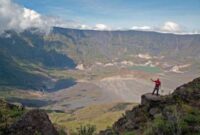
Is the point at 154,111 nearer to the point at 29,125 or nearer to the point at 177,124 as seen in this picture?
the point at 177,124

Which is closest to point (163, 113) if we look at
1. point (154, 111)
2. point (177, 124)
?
point (154, 111)

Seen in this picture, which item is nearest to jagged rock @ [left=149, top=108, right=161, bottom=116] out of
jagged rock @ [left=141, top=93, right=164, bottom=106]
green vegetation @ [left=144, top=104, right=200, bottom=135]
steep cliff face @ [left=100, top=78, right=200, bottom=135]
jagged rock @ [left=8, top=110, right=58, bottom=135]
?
steep cliff face @ [left=100, top=78, right=200, bottom=135]

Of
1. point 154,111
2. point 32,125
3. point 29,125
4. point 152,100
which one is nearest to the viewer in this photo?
point 29,125

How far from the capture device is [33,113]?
3888cm

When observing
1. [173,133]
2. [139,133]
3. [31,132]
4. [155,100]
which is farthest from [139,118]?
[31,132]

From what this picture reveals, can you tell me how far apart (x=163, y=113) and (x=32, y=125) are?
55.3 feet

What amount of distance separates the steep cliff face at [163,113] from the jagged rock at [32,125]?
11.0 meters

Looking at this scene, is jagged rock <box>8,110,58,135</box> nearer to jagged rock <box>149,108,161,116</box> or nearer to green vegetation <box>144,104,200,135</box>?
green vegetation <box>144,104,200,135</box>

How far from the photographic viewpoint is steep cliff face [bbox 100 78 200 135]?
40.6 meters

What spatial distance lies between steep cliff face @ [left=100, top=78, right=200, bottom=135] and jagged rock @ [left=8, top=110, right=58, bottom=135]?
1097 cm

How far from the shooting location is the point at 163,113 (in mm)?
46625

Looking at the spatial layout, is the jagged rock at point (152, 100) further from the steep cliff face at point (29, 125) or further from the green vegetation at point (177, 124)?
the steep cliff face at point (29, 125)

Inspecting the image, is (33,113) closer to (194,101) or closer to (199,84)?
(194,101)

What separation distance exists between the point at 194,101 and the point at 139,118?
814 centimetres
